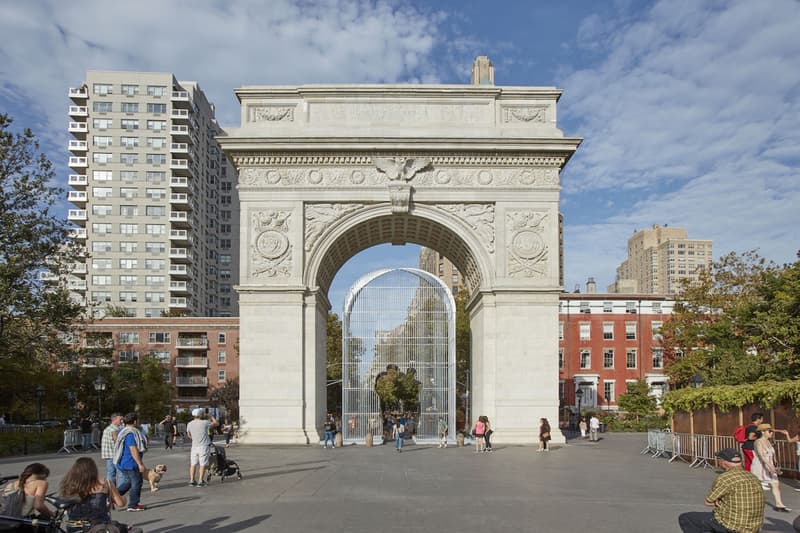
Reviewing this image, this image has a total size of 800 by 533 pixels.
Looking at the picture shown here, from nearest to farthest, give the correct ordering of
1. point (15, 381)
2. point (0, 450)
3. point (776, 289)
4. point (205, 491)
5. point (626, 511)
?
point (626, 511) → point (205, 491) → point (0, 450) → point (776, 289) → point (15, 381)

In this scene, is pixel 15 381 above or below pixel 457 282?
below

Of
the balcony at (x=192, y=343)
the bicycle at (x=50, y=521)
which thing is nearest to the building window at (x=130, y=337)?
the balcony at (x=192, y=343)

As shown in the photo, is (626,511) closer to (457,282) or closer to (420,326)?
(420,326)

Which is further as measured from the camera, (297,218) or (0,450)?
(297,218)

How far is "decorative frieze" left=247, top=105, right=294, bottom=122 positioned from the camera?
30578 millimetres

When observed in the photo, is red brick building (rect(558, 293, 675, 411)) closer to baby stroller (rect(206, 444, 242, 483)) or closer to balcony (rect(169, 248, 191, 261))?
balcony (rect(169, 248, 191, 261))

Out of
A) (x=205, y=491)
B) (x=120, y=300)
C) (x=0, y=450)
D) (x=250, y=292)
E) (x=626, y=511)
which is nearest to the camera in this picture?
(x=626, y=511)

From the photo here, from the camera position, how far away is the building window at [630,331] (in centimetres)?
6162

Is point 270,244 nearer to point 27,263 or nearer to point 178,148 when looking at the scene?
point 27,263

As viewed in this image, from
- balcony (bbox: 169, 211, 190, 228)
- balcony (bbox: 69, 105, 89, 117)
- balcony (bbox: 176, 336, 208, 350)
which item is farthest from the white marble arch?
balcony (bbox: 69, 105, 89, 117)

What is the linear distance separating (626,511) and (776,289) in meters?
→ 22.5

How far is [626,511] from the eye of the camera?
13.0m

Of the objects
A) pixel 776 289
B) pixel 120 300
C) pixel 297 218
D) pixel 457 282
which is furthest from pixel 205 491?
pixel 457 282

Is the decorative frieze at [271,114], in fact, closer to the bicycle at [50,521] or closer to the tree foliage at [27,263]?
the tree foliage at [27,263]
